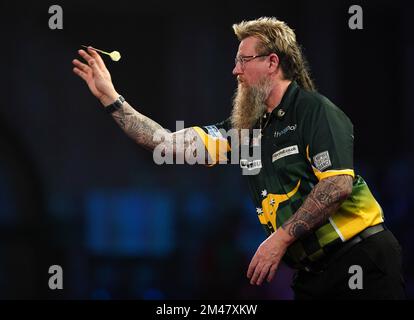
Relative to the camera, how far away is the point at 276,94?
2812mm

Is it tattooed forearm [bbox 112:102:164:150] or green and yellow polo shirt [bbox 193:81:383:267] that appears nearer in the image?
green and yellow polo shirt [bbox 193:81:383:267]

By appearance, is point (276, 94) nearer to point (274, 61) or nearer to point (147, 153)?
point (274, 61)

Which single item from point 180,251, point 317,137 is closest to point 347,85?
point 180,251

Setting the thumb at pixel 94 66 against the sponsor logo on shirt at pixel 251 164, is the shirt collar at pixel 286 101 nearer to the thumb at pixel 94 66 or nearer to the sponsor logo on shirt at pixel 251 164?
the sponsor logo on shirt at pixel 251 164

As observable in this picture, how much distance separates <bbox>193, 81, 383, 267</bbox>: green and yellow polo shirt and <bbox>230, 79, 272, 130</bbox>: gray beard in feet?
0.39

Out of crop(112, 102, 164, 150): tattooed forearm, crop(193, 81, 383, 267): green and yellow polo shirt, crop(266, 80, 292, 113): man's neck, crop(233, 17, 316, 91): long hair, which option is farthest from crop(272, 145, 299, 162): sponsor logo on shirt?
crop(112, 102, 164, 150): tattooed forearm

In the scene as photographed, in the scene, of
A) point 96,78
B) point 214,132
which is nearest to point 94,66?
point 96,78

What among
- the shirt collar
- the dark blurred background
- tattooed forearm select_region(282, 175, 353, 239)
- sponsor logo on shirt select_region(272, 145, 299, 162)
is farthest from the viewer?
the dark blurred background

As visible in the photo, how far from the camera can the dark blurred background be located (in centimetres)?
486

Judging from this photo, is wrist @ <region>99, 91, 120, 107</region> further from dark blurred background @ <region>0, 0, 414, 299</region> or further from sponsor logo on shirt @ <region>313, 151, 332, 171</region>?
dark blurred background @ <region>0, 0, 414, 299</region>
